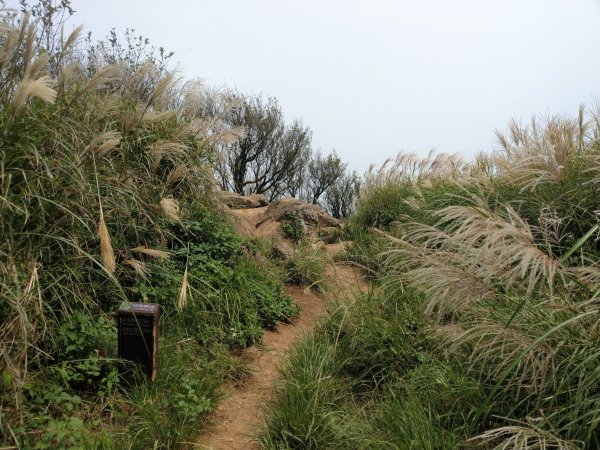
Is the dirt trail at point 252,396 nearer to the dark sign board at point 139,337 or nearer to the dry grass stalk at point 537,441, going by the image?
the dark sign board at point 139,337

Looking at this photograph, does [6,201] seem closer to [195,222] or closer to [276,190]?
[195,222]

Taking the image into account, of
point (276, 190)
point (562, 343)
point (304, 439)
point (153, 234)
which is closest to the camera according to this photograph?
point (562, 343)

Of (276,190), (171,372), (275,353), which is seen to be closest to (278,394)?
(171,372)

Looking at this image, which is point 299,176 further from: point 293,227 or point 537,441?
point 537,441

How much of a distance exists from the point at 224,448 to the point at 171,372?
72 centimetres

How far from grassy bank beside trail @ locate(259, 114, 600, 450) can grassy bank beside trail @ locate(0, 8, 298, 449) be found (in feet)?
2.72

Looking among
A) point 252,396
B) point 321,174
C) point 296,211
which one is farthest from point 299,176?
point 252,396

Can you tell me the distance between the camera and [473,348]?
3.34m

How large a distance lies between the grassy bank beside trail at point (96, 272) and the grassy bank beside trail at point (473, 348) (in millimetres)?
830

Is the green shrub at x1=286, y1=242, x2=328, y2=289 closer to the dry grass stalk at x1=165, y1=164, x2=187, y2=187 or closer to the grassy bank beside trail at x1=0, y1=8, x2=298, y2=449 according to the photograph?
the grassy bank beside trail at x1=0, y1=8, x2=298, y2=449

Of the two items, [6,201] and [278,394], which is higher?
[6,201]

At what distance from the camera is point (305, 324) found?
569 centimetres

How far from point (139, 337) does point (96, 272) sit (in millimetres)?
806

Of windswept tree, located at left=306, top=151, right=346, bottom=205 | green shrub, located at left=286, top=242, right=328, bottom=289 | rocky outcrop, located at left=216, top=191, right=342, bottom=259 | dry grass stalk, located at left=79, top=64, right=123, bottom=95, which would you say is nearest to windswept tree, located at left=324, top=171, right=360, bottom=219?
windswept tree, located at left=306, top=151, right=346, bottom=205
